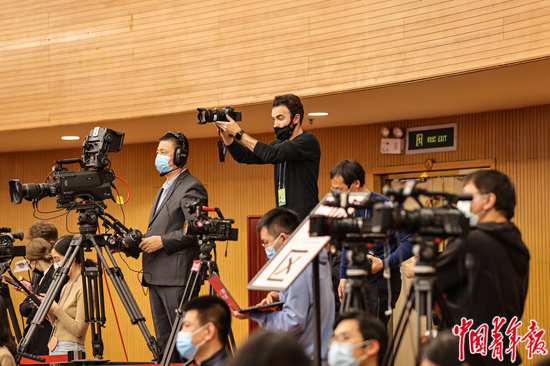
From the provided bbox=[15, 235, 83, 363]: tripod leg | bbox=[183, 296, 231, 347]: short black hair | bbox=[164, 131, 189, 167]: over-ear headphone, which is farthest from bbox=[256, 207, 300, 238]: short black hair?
bbox=[15, 235, 83, 363]: tripod leg

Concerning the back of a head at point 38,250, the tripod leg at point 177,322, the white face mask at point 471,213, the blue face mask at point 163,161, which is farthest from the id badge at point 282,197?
the back of a head at point 38,250

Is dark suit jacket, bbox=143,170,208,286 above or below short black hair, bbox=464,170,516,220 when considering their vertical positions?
below

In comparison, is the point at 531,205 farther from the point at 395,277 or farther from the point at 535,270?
the point at 395,277

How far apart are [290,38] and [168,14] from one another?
125cm

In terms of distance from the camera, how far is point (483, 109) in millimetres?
5277

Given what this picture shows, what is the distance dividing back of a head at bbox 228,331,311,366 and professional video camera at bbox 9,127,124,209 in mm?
2523

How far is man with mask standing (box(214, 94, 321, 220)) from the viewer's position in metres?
3.33

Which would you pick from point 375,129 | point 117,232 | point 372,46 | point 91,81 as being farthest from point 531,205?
point 91,81

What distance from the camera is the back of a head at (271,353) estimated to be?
4.07 feet

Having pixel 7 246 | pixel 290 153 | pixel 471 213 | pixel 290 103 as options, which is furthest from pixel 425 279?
pixel 7 246

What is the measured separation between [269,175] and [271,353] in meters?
5.48

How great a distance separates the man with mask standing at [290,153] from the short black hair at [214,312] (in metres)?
1.00

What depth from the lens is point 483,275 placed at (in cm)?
210

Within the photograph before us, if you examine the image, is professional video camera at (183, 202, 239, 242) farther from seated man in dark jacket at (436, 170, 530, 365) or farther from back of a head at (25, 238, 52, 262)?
back of a head at (25, 238, 52, 262)
